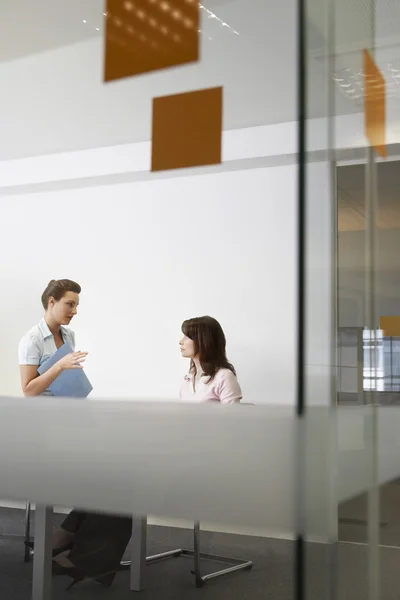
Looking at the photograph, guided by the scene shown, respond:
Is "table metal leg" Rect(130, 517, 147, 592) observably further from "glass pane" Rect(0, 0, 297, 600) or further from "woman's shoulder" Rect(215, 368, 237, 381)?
"woman's shoulder" Rect(215, 368, 237, 381)

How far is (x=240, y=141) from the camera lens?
2.75 ft

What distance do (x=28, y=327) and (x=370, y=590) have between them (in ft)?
2.08

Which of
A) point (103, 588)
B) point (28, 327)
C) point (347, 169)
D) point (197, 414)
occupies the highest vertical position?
point (347, 169)

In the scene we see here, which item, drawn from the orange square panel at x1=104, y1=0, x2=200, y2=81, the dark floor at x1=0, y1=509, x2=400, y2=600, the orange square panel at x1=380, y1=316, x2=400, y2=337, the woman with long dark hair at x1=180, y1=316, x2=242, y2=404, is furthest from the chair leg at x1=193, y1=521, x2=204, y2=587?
the orange square panel at x1=104, y1=0, x2=200, y2=81

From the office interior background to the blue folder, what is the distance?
2cm

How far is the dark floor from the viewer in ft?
2.64

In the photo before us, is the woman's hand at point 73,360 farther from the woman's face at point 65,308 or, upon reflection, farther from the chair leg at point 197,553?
the chair leg at point 197,553

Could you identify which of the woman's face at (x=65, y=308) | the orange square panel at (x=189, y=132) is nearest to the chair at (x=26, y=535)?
the woman's face at (x=65, y=308)

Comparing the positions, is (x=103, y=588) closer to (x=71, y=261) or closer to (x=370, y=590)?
(x=370, y=590)

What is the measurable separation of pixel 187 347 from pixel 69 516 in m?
0.29

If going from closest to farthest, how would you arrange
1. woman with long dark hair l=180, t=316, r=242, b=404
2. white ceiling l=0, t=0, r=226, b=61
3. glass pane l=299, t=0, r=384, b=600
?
glass pane l=299, t=0, r=384, b=600 < woman with long dark hair l=180, t=316, r=242, b=404 < white ceiling l=0, t=0, r=226, b=61

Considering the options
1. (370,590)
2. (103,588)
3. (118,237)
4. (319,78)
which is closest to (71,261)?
(118,237)

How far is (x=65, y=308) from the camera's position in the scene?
0.80 metres

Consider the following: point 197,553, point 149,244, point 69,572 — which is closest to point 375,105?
point 149,244
